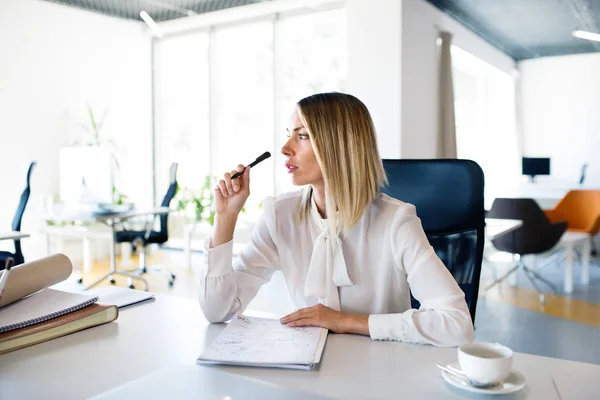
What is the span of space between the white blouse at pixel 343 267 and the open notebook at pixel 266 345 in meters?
0.17

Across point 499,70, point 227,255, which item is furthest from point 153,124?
point 227,255

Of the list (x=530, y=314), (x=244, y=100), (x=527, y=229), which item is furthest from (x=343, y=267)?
(x=244, y=100)

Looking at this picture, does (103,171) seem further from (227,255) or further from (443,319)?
(443,319)

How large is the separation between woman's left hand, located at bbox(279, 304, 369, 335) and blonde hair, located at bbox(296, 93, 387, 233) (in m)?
0.25

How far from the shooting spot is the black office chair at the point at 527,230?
4.58 metres

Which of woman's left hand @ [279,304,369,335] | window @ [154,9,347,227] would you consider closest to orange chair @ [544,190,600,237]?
window @ [154,9,347,227]

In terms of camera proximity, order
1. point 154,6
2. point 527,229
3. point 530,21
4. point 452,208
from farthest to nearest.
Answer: point 530,21 < point 154,6 < point 527,229 < point 452,208

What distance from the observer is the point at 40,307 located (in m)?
1.14

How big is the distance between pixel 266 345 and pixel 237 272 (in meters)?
0.45

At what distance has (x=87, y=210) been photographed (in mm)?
4480

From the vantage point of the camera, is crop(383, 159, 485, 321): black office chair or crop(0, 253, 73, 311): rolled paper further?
crop(383, 159, 485, 321): black office chair

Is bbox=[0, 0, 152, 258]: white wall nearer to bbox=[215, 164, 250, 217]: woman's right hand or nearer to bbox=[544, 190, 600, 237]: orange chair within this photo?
bbox=[215, 164, 250, 217]: woman's right hand

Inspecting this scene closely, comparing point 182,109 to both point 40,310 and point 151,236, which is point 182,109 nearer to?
point 151,236

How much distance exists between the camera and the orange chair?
618 cm
